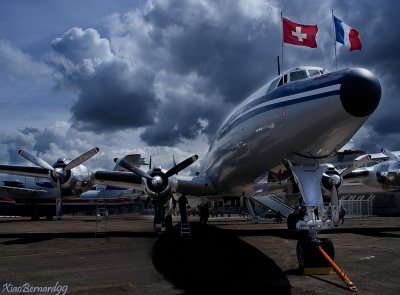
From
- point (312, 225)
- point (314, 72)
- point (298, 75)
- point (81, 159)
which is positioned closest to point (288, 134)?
point (298, 75)

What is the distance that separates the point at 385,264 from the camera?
1039 cm

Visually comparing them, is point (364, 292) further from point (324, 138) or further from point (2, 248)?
point (2, 248)

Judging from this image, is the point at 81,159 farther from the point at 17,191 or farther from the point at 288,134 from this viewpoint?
the point at 17,191

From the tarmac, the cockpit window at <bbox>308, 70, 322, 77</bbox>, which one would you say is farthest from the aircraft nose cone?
the tarmac

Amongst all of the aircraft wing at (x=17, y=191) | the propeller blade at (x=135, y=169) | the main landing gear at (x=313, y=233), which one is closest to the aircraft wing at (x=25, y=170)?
the propeller blade at (x=135, y=169)

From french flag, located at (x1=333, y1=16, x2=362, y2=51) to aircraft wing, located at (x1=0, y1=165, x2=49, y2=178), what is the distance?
15.4 m

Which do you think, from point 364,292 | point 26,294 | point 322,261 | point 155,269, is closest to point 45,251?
point 155,269

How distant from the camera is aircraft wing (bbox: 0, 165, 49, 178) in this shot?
63.4 feet

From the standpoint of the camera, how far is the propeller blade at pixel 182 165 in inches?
742

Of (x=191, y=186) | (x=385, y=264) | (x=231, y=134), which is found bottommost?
(x=385, y=264)

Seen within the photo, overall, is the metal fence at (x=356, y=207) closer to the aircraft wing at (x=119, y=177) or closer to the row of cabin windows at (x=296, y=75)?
the aircraft wing at (x=119, y=177)

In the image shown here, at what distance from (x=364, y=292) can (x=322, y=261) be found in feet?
6.09

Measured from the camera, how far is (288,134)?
1012cm

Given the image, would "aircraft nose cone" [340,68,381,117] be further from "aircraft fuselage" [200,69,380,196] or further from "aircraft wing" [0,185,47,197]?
"aircraft wing" [0,185,47,197]
